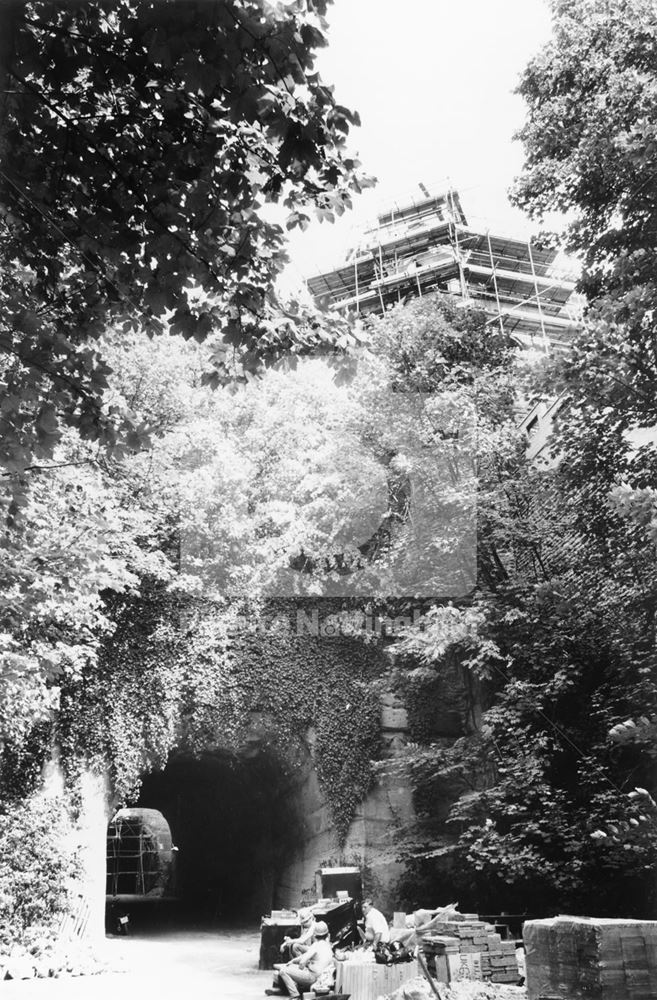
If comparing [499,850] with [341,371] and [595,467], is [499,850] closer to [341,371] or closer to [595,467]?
[595,467]

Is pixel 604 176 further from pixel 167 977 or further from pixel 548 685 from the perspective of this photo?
pixel 167 977

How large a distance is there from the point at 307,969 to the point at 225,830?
12.4m

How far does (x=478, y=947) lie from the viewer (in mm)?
7598

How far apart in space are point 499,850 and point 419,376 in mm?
7851

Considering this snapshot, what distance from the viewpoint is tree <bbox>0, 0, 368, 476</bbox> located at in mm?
3119

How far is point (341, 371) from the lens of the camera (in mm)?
4137

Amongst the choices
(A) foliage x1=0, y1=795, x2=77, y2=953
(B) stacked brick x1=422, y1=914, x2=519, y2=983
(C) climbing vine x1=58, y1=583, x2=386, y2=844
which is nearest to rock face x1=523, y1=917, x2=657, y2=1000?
(B) stacked brick x1=422, y1=914, x2=519, y2=983

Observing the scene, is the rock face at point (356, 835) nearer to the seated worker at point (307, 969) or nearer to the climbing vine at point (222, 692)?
the climbing vine at point (222, 692)

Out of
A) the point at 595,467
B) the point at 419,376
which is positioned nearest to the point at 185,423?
the point at 419,376

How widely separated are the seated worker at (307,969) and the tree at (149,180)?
5.67 m

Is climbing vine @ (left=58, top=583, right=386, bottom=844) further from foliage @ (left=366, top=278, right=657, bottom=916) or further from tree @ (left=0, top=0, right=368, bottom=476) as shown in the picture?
tree @ (left=0, top=0, right=368, bottom=476)

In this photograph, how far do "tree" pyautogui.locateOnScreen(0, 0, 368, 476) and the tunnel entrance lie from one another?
38.5 ft

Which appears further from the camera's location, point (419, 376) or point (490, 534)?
point (419, 376)

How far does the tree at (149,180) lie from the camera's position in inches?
123
